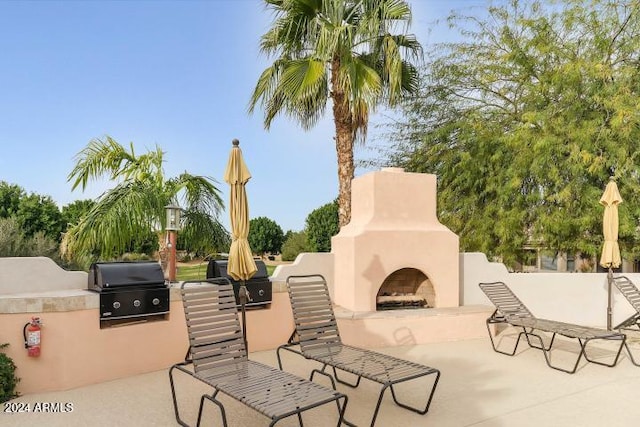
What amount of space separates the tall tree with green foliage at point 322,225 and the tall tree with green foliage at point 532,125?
9.37 meters

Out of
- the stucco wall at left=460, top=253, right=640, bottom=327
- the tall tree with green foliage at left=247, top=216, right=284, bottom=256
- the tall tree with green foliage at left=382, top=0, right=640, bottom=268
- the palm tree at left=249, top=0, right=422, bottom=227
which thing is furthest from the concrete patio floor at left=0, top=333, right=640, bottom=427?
the tall tree with green foliage at left=247, top=216, right=284, bottom=256

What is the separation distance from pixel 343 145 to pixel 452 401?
278 inches

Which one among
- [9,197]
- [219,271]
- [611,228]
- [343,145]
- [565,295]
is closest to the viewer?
[219,271]

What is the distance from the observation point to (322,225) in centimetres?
2392

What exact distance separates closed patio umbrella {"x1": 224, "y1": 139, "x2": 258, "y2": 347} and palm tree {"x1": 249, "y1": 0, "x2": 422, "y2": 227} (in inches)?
197

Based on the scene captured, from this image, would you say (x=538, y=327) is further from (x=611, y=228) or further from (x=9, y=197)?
(x=9, y=197)

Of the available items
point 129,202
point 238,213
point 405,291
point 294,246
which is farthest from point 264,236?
point 238,213

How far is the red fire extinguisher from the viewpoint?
503 cm

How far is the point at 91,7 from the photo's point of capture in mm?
11883

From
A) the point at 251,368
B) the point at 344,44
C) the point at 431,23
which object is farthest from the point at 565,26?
the point at 251,368

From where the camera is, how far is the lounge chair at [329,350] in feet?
14.5

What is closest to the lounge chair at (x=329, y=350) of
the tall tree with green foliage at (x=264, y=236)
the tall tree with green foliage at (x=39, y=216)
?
the tall tree with green foliage at (x=39, y=216)

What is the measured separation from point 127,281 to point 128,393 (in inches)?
51.9

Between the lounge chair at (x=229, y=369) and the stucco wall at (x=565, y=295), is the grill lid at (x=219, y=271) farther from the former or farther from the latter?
the stucco wall at (x=565, y=295)
